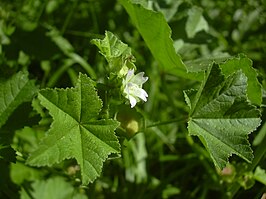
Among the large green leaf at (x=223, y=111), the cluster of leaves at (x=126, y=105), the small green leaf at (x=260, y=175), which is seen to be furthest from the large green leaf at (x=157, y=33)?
the small green leaf at (x=260, y=175)

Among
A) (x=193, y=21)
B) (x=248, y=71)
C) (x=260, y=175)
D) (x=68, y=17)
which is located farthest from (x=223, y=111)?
(x=68, y=17)

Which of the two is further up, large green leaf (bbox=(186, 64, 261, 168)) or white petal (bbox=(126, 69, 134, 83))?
white petal (bbox=(126, 69, 134, 83))

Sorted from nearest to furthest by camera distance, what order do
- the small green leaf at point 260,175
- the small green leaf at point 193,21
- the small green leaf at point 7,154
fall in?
the small green leaf at point 7,154 → the small green leaf at point 260,175 → the small green leaf at point 193,21

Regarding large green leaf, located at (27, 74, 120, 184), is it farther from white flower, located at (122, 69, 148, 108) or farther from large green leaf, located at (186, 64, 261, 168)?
large green leaf, located at (186, 64, 261, 168)

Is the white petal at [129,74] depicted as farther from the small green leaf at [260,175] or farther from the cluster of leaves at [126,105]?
the small green leaf at [260,175]

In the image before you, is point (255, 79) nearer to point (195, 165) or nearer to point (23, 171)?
point (195, 165)

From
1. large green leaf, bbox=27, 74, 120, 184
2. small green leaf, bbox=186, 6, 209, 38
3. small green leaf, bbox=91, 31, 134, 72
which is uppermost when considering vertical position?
small green leaf, bbox=91, 31, 134, 72

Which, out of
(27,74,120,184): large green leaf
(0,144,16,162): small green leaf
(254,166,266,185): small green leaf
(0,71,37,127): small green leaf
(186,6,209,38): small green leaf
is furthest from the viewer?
(186,6,209,38): small green leaf

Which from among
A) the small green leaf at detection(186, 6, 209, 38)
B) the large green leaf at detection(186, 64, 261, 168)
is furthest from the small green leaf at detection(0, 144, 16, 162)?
the small green leaf at detection(186, 6, 209, 38)
